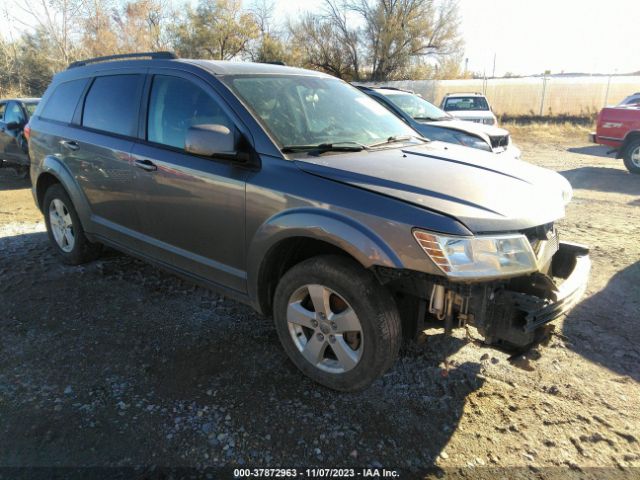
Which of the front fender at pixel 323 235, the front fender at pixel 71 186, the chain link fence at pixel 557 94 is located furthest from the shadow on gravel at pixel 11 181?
the chain link fence at pixel 557 94

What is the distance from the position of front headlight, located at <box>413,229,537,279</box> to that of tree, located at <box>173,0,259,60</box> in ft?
104

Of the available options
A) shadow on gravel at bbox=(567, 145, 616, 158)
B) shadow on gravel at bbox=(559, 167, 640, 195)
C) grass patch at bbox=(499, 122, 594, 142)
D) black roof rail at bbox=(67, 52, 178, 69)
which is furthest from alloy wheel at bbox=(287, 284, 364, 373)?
grass patch at bbox=(499, 122, 594, 142)

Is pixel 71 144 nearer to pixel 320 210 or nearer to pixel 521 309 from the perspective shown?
pixel 320 210

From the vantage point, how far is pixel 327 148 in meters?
2.99

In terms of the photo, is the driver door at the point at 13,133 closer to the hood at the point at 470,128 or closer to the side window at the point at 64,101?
the side window at the point at 64,101

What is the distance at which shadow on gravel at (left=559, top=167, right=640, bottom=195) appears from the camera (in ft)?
29.5

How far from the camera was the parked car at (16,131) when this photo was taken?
30.2 ft

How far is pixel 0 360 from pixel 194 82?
7.41ft

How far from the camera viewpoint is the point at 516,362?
95.4 inches

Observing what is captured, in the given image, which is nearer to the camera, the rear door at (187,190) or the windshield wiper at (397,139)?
the rear door at (187,190)

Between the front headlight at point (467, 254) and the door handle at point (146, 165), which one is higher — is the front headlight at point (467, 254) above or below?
below

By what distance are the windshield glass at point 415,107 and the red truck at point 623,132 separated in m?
4.42

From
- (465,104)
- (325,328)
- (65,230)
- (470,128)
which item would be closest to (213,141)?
(325,328)

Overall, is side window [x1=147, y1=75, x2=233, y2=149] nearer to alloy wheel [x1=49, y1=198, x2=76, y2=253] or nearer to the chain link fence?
alloy wheel [x1=49, y1=198, x2=76, y2=253]
